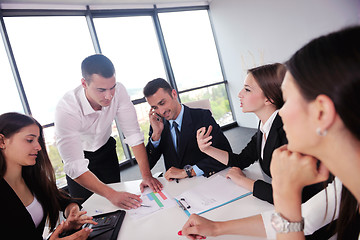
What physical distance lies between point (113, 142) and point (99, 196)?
2.65 ft

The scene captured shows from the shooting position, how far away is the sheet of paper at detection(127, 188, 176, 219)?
1316 millimetres

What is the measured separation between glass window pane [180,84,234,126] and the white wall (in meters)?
0.20

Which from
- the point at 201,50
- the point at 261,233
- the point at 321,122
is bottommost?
the point at 261,233

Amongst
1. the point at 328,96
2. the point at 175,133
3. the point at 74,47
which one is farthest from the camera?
the point at 74,47

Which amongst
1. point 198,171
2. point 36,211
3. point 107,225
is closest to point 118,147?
Result: point 36,211

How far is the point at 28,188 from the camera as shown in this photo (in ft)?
5.16

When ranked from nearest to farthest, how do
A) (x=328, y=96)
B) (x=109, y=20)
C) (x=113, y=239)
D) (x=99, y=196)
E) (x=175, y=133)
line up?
(x=328, y=96)
(x=113, y=239)
(x=99, y=196)
(x=175, y=133)
(x=109, y=20)

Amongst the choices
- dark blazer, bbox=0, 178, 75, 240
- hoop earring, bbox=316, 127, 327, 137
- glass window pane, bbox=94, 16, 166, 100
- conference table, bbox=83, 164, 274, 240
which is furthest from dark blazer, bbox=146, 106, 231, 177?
glass window pane, bbox=94, 16, 166, 100

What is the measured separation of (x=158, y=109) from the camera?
2162 millimetres

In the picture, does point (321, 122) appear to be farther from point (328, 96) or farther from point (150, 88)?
point (150, 88)

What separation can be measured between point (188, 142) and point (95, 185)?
0.84 m

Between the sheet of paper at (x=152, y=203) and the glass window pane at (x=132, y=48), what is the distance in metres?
3.47

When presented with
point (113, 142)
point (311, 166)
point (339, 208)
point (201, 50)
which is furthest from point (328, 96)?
point (201, 50)

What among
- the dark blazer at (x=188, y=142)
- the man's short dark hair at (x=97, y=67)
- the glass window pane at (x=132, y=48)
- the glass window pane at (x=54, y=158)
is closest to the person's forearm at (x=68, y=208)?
the dark blazer at (x=188, y=142)
